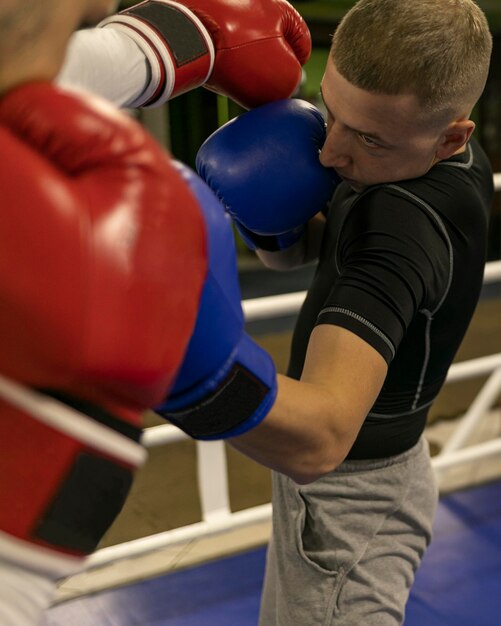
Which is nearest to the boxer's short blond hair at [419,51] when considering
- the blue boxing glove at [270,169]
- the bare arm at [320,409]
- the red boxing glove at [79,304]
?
the blue boxing glove at [270,169]

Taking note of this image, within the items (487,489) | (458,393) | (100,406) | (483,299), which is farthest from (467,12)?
(483,299)

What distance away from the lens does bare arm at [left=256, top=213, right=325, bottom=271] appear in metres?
1.12

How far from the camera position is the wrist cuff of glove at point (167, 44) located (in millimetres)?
828

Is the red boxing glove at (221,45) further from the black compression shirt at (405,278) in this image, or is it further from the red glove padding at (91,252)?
the red glove padding at (91,252)

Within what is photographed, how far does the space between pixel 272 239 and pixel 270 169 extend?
0.15 m

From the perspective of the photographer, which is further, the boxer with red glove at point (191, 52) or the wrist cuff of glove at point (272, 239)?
the wrist cuff of glove at point (272, 239)

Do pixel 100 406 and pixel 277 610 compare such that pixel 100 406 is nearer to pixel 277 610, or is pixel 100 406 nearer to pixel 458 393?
pixel 277 610

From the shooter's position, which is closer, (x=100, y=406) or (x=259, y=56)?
(x=100, y=406)

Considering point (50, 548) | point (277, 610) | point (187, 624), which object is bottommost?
point (187, 624)

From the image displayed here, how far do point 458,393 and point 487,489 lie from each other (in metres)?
0.79

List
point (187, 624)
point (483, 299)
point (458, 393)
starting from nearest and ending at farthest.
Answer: point (187, 624), point (458, 393), point (483, 299)

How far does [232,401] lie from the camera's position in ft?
1.94

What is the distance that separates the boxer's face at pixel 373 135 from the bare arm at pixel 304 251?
23 centimetres

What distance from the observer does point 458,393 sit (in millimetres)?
2883
